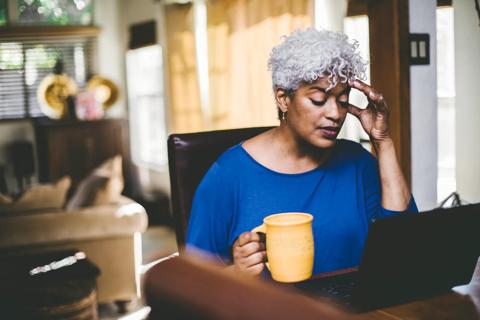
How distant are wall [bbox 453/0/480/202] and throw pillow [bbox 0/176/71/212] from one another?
2110 millimetres

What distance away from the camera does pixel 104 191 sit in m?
3.45

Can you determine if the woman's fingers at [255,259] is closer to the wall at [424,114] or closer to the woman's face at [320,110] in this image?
the woman's face at [320,110]

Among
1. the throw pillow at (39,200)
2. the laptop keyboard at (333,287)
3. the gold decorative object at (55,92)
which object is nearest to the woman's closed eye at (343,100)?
the laptop keyboard at (333,287)

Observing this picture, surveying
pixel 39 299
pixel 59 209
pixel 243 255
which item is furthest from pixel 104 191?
pixel 243 255

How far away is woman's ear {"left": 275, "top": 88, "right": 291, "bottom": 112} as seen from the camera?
4.89 feet

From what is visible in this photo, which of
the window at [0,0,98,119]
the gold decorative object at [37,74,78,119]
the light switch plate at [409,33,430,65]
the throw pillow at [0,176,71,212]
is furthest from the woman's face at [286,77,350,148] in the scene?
the window at [0,0,98,119]

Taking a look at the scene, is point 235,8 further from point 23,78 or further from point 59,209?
point 23,78

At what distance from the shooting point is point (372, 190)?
152cm

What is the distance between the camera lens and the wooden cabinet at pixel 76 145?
19.6 ft

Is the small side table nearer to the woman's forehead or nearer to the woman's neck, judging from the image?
the woman's neck

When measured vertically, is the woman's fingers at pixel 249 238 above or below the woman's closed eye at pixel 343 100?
below

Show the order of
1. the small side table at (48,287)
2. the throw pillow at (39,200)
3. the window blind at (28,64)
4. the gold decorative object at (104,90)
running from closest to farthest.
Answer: the small side table at (48,287)
the throw pillow at (39,200)
the window blind at (28,64)
the gold decorative object at (104,90)

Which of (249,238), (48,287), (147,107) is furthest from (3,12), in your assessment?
(249,238)

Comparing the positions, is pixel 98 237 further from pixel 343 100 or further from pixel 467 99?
pixel 343 100
